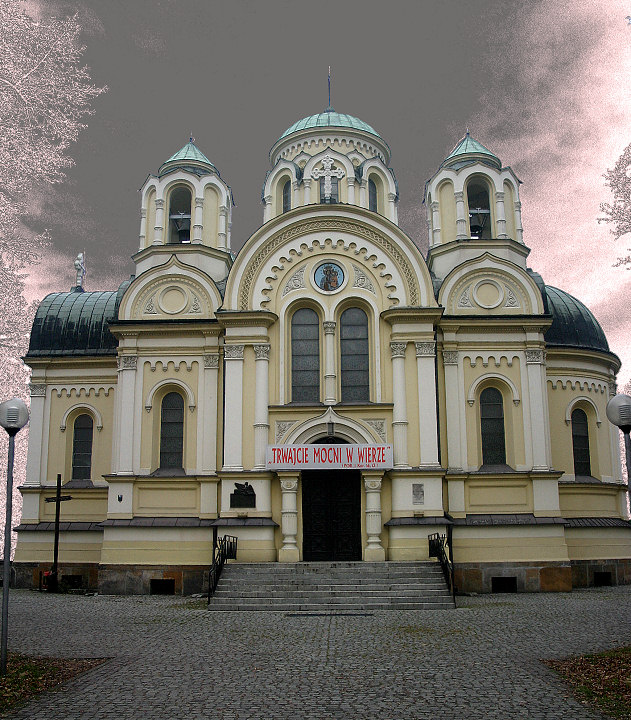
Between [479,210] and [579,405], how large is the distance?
24.4 ft

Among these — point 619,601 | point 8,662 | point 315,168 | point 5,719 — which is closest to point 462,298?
point 315,168

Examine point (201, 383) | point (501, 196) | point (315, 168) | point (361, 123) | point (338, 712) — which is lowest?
point (338, 712)

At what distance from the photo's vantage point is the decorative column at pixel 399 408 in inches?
872

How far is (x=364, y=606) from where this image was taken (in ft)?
58.4

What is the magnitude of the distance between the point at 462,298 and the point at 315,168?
734cm

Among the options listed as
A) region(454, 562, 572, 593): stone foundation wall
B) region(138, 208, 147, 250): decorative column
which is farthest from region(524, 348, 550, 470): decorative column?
region(138, 208, 147, 250): decorative column

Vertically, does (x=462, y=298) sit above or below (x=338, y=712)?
above

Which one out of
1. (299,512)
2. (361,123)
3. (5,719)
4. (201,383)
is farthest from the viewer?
(361,123)

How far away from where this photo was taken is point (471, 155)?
2630 centimetres

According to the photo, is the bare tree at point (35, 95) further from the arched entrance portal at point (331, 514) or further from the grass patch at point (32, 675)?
the arched entrance portal at point (331, 514)

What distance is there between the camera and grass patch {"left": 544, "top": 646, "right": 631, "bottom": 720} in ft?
28.6

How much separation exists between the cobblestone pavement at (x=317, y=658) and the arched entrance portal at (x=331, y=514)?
451cm

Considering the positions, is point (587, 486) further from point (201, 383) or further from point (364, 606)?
point (201, 383)

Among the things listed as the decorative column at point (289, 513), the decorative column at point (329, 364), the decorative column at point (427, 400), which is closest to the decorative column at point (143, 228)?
the decorative column at point (329, 364)
